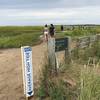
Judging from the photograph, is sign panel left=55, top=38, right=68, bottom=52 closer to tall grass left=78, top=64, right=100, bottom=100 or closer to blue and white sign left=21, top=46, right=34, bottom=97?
blue and white sign left=21, top=46, right=34, bottom=97

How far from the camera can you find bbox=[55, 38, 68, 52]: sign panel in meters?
11.1

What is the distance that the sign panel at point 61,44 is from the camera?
11104 millimetres

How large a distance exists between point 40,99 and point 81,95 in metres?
2.08

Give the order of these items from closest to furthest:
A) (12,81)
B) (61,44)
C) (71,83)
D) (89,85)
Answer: (89,85)
(71,83)
(12,81)
(61,44)

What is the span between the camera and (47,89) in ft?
29.8

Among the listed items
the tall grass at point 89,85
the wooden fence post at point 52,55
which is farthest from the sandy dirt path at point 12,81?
the tall grass at point 89,85

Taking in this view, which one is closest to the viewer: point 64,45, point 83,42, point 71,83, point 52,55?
point 71,83

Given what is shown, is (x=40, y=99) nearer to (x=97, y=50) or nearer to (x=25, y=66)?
(x=25, y=66)

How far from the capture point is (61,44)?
11766mm

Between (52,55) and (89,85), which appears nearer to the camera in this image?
(89,85)

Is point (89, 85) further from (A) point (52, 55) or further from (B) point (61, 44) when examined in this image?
(B) point (61, 44)

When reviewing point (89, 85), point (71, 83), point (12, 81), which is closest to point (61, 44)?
point (12, 81)

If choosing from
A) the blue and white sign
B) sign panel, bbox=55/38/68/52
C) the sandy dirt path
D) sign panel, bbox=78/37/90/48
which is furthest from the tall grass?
sign panel, bbox=78/37/90/48

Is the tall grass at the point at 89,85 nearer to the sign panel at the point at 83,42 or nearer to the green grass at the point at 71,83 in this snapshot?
the green grass at the point at 71,83
